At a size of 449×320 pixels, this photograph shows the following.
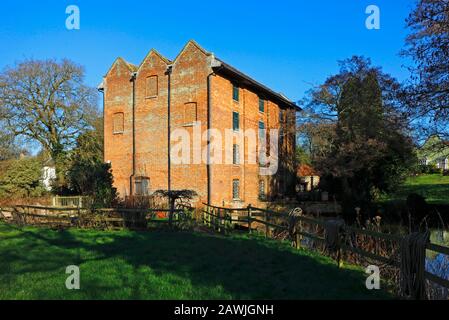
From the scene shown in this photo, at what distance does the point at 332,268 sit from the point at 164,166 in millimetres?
17650

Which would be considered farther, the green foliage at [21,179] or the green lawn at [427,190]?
the green lawn at [427,190]

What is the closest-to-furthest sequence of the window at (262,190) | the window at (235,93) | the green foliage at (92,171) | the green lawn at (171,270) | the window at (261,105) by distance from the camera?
the green lawn at (171,270)
the green foliage at (92,171)
the window at (235,93)
the window at (262,190)
the window at (261,105)

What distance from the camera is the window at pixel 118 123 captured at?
86.0 feet

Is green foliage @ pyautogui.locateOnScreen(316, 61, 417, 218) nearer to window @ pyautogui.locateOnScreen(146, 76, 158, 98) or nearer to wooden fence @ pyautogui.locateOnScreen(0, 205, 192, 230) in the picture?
window @ pyautogui.locateOnScreen(146, 76, 158, 98)

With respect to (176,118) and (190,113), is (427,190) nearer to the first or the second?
(190,113)

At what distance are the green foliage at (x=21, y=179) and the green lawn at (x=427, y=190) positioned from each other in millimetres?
29912

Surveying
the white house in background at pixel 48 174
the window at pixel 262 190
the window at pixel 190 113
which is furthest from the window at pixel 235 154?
the white house in background at pixel 48 174

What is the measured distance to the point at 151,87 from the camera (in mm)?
24812

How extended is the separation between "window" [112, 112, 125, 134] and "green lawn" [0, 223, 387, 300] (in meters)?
16.4

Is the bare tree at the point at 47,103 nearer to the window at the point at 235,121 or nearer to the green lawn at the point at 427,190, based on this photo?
the window at the point at 235,121

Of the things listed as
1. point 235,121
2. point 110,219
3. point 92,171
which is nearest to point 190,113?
point 235,121

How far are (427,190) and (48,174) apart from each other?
35752 mm

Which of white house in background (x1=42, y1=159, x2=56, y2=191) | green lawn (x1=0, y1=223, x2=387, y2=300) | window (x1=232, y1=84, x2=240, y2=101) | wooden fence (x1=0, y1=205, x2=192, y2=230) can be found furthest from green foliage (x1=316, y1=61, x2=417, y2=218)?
white house in background (x1=42, y1=159, x2=56, y2=191)

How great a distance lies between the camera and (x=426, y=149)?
16875 mm
